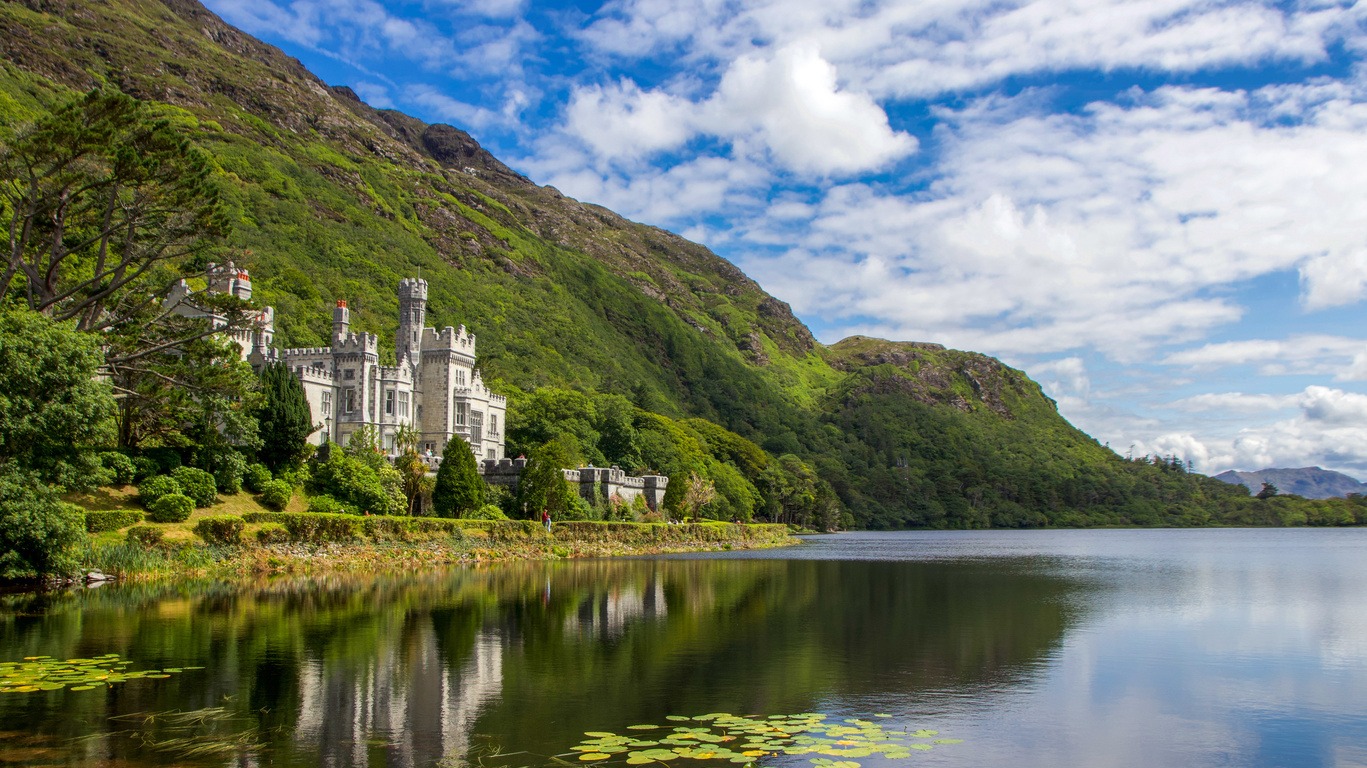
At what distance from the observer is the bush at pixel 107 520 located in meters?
40.5

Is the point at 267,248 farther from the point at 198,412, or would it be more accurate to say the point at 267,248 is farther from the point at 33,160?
the point at 33,160

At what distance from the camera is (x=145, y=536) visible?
40719 millimetres

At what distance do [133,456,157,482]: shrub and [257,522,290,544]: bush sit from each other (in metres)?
6.76

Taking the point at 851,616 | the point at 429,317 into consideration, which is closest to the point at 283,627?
the point at 851,616

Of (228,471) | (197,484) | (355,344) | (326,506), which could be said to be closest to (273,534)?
(197,484)

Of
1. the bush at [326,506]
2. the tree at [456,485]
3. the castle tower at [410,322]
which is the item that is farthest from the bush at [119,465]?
the castle tower at [410,322]

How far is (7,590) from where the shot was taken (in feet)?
108

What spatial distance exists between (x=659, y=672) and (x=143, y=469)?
36.4 m

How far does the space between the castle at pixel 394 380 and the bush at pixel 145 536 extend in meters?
21.6

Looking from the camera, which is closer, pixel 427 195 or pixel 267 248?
pixel 267 248

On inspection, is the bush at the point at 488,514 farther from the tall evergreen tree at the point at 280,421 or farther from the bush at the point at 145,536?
the bush at the point at 145,536

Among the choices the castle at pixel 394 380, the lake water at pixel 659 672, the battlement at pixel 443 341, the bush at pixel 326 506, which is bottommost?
the lake water at pixel 659 672

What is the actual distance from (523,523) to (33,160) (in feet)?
108

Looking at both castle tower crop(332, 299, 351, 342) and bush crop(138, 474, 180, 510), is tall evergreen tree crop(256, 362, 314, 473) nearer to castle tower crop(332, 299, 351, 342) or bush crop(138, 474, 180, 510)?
bush crop(138, 474, 180, 510)
